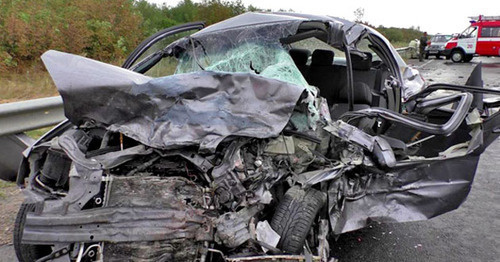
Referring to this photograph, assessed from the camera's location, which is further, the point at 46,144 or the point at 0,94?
the point at 0,94

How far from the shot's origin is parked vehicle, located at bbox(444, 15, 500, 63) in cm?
2261

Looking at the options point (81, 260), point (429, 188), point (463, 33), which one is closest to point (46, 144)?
point (81, 260)

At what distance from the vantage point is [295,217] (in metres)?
2.48

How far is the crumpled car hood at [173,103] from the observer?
2246 millimetres

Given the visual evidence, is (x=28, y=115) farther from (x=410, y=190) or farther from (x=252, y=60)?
(x=410, y=190)

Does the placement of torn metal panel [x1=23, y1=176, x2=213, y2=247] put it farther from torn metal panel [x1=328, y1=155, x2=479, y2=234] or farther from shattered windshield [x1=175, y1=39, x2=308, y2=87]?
shattered windshield [x1=175, y1=39, x2=308, y2=87]

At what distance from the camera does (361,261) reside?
9.22ft

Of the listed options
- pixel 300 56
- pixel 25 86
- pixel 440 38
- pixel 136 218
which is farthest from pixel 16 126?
pixel 440 38

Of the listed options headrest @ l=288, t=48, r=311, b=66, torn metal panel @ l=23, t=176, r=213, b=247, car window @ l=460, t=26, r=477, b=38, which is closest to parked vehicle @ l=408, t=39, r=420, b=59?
car window @ l=460, t=26, r=477, b=38

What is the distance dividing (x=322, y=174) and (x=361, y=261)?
31.1 inches

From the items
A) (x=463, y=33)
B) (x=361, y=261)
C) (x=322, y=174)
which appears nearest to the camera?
(x=322, y=174)

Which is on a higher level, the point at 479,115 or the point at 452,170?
the point at 479,115

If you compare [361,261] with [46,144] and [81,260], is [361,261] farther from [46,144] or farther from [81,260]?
[46,144]

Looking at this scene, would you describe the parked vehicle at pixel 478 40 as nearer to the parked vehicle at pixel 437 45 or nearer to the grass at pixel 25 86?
the parked vehicle at pixel 437 45
